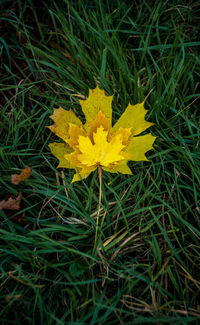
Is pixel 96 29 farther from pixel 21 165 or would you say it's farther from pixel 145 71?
pixel 21 165

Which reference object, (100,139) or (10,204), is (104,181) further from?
(10,204)

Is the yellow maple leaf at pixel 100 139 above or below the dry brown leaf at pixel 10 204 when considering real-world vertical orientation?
above

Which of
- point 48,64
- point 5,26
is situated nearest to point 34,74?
point 48,64

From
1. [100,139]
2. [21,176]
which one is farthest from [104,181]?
[21,176]

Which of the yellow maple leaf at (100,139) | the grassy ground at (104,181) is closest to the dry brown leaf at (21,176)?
the grassy ground at (104,181)

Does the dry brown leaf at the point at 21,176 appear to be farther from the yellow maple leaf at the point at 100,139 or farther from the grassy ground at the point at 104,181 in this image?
the yellow maple leaf at the point at 100,139

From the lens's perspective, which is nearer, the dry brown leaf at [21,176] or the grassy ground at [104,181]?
the grassy ground at [104,181]
